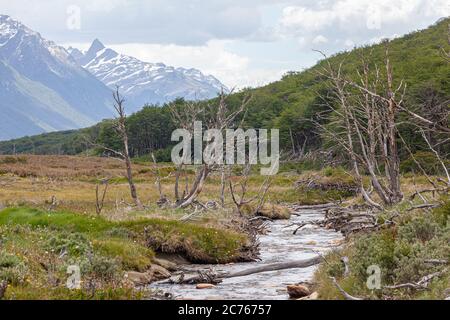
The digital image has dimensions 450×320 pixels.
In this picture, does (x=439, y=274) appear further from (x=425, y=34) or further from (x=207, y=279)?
(x=425, y=34)

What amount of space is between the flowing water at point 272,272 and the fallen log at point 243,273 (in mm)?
208

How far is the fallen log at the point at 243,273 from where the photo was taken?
57.8 feet

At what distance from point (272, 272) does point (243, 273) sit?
3.45 feet

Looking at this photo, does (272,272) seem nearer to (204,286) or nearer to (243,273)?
(243,273)

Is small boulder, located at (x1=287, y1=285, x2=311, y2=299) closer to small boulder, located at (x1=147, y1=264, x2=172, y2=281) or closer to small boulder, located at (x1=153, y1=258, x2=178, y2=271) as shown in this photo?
small boulder, located at (x1=147, y1=264, x2=172, y2=281)

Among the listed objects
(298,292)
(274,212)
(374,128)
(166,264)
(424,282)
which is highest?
(374,128)

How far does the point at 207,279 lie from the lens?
1758cm

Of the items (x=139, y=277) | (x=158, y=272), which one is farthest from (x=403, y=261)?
(x=158, y=272)

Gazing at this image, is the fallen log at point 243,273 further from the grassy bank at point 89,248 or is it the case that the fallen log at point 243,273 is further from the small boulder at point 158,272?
the grassy bank at point 89,248

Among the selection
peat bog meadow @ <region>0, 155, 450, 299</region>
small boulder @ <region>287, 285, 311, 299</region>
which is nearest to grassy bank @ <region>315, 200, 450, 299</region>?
peat bog meadow @ <region>0, 155, 450, 299</region>

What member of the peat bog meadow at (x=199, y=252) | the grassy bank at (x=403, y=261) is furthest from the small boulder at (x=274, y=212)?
the grassy bank at (x=403, y=261)

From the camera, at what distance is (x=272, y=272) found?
19.2 metres
